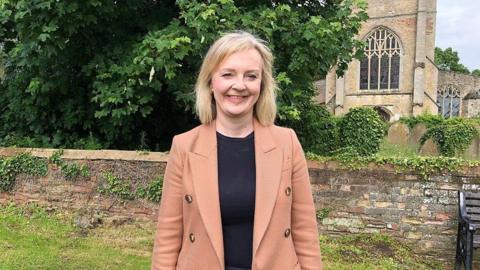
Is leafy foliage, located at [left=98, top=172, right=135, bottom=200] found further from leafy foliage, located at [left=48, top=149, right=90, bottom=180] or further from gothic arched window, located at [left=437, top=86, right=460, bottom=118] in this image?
gothic arched window, located at [left=437, top=86, right=460, bottom=118]

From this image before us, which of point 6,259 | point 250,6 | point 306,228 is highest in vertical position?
point 250,6

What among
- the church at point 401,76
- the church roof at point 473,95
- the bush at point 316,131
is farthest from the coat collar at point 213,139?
the church roof at point 473,95

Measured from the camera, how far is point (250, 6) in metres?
6.87

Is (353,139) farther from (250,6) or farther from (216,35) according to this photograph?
(216,35)

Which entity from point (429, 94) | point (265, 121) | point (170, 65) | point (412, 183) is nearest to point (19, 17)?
point (170, 65)

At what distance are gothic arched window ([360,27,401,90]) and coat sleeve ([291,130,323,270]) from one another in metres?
39.4

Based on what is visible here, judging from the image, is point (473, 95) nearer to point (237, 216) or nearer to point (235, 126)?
point (235, 126)

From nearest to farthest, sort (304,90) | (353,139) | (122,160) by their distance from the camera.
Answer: (122,160) < (304,90) < (353,139)

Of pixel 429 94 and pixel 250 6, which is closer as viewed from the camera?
pixel 250 6

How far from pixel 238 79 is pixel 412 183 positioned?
4554mm

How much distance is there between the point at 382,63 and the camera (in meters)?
40.1

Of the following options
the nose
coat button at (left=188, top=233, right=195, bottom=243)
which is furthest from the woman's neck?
coat button at (left=188, top=233, right=195, bottom=243)

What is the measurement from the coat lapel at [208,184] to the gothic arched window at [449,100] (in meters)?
43.0

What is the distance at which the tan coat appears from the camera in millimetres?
1999
